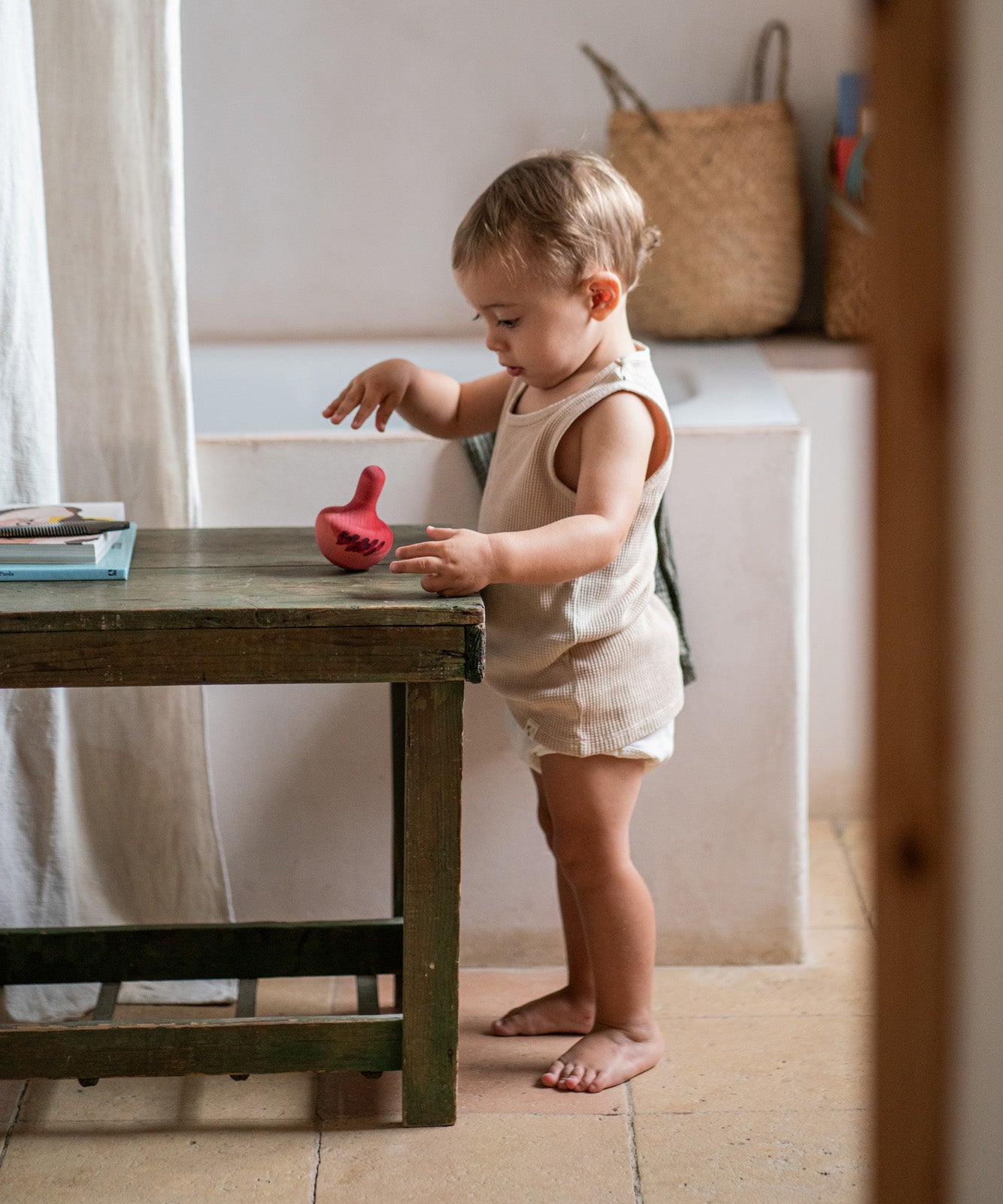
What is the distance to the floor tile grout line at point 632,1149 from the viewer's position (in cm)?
105

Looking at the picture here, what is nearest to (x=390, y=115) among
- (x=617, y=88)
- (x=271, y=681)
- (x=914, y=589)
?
(x=617, y=88)

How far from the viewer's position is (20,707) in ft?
4.13

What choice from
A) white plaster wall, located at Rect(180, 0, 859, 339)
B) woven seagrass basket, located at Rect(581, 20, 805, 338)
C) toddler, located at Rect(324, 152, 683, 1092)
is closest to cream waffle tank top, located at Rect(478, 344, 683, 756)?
toddler, located at Rect(324, 152, 683, 1092)

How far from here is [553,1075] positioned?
3.93 ft

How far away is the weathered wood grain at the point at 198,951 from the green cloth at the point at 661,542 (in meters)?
0.42

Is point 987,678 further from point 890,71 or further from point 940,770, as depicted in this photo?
point 890,71

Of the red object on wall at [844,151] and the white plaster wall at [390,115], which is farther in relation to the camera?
the white plaster wall at [390,115]

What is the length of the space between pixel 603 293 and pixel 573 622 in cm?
27

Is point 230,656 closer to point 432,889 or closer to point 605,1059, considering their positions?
point 432,889

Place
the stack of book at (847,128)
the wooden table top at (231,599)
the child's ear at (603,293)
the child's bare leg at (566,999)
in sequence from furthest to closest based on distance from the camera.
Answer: the stack of book at (847,128) < the child's bare leg at (566,999) < the child's ear at (603,293) < the wooden table top at (231,599)

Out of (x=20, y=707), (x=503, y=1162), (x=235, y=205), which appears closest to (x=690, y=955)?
(x=503, y=1162)

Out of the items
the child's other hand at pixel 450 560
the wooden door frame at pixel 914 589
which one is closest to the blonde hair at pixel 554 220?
the child's other hand at pixel 450 560

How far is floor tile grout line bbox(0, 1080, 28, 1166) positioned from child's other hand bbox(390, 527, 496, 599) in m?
0.61

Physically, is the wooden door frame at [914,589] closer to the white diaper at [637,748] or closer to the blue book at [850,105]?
the white diaper at [637,748]
